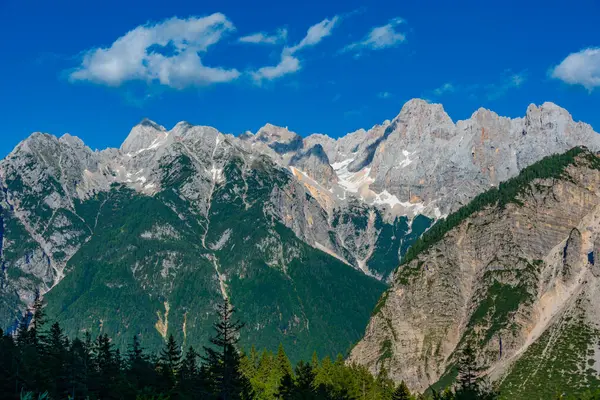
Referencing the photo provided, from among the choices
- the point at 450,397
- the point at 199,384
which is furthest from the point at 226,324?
the point at 450,397

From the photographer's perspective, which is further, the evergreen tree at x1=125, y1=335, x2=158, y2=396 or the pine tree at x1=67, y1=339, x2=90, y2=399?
the evergreen tree at x1=125, y1=335, x2=158, y2=396

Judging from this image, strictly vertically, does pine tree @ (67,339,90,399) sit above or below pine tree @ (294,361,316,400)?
above

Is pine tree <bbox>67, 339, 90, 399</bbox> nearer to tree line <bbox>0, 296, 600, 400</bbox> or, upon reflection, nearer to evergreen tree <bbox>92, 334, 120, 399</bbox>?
tree line <bbox>0, 296, 600, 400</bbox>

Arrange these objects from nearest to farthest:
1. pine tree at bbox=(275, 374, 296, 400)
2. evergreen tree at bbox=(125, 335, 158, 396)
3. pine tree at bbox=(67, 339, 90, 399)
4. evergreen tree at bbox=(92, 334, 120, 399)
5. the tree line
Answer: the tree line < pine tree at bbox=(67, 339, 90, 399) < evergreen tree at bbox=(92, 334, 120, 399) < evergreen tree at bbox=(125, 335, 158, 396) < pine tree at bbox=(275, 374, 296, 400)

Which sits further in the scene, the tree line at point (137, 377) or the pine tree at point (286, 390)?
the pine tree at point (286, 390)

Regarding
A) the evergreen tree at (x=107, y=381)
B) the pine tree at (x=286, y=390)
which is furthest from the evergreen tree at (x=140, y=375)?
the pine tree at (x=286, y=390)

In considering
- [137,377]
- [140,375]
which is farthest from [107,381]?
[140,375]

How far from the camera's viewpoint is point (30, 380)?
322ft

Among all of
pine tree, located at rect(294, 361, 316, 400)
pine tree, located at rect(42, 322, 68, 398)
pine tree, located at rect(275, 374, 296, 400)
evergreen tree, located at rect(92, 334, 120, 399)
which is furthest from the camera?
pine tree, located at rect(275, 374, 296, 400)

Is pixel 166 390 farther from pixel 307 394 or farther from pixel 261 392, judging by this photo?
pixel 261 392

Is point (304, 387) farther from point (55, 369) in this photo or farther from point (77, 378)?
point (77, 378)

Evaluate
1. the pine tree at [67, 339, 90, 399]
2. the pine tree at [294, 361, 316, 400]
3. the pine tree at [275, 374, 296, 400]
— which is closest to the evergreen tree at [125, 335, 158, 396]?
the pine tree at [67, 339, 90, 399]

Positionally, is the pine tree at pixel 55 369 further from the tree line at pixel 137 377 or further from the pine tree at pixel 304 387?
the pine tree at pixel 304 387

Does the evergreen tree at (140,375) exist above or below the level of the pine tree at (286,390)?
above
